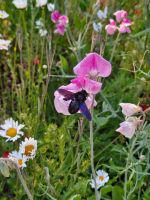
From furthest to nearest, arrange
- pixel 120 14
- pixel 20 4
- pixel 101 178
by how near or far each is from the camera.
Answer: pixel 20 4 < pixel 120 14 < pixel 101 178

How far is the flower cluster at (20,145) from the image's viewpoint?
6.43 feet

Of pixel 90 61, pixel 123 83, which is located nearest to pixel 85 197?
pixel 123 83

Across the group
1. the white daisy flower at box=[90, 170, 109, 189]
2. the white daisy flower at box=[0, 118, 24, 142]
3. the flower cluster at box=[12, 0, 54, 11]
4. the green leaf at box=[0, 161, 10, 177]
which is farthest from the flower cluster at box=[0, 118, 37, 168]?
the flower cluster at box=[12, 0, 54, 11]

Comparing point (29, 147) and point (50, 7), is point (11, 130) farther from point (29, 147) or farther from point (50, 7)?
point (50, 7)

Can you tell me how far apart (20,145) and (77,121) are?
48 centimetres

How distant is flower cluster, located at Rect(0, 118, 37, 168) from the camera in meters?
1.96

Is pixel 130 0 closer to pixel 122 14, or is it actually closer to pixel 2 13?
pixel 122 14

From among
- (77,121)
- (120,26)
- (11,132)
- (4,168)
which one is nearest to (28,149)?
(11,132)

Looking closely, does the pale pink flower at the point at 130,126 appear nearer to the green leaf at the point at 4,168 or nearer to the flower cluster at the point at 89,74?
the flower cluster at the point at 89,74

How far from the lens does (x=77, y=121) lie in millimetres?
2465

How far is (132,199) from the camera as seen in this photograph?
206cm

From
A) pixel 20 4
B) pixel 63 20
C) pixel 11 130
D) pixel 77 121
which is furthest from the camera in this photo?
pixel 20 4

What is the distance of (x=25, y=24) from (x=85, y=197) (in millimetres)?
1200

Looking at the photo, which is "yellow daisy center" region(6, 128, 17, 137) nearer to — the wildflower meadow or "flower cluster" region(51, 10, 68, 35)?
the wildflower meadow
